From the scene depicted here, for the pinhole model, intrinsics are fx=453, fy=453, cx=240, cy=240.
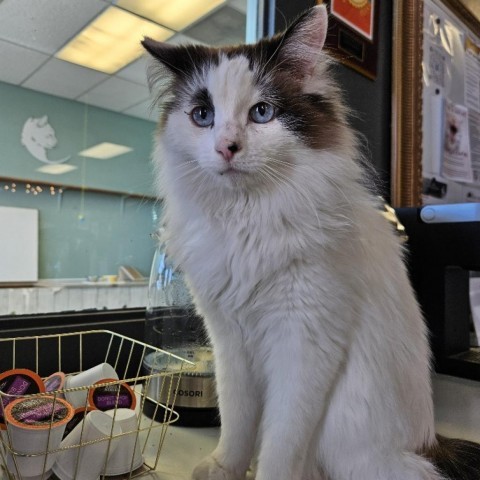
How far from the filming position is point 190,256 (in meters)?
0.73

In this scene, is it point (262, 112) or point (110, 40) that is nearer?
point (262, 112)

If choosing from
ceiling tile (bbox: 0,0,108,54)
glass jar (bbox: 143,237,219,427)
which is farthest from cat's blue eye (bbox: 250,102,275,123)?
ceiling tile (bbox: 0,0,108,54)

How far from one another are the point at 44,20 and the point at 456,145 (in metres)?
1.78

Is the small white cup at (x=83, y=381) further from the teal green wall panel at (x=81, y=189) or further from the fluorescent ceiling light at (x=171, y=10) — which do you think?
the fluorescent ceiling light at (x=171, y=10)

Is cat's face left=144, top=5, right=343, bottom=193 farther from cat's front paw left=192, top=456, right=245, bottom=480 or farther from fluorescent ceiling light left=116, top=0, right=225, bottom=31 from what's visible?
fluorescent ceiling light left=116, top=0, right=225, bottom=31

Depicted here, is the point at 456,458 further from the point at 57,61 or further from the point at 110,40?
the point at 57,61

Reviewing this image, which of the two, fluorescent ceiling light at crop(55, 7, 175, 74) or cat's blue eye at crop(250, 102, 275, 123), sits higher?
fluorescent ceiling light at crop(55, 7, 175, 74)

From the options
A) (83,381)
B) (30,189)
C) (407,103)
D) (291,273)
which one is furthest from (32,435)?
(407,103)

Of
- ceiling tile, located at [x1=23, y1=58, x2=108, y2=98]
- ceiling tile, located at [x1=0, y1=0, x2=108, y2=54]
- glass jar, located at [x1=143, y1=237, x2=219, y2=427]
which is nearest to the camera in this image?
glass jar, located at [x1=143, y1=237, x2=219, y2=427]

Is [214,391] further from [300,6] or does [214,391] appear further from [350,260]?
[300,6]

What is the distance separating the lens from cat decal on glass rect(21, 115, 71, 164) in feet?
6.23

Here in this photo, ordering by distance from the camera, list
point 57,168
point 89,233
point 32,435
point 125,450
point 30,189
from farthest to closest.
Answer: point 89,233 < point 57,168 < point 30,189 < point 125,450 < point 32,435

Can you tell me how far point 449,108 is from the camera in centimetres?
194

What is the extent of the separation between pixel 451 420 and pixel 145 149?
1.62 meters
